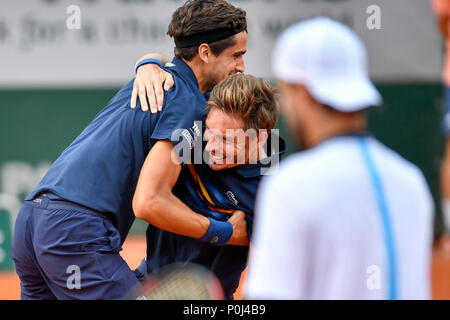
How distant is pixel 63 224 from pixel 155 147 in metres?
0.56

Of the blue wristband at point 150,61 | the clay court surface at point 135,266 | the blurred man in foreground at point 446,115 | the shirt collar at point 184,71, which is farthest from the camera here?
the clay court surface at point 135,266

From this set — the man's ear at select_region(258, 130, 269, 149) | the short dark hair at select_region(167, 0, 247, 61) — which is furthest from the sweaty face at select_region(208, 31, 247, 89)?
the man's ear at select_region(258, 130, 269, 149)

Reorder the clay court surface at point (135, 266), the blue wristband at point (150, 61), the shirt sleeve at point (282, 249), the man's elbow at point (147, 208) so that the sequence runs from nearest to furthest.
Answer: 1. the shirt sleeve at point (282, 249)
2. the man's elbow at point (147, 208)
3. the blue wristband at point (150, 61)
4. the clay court surface at point (135, 266)

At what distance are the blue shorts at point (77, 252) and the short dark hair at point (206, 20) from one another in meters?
0.99

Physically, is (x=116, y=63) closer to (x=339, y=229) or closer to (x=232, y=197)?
(x=232, y=197)

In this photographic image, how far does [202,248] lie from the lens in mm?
3590

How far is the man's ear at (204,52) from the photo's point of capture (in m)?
3.64

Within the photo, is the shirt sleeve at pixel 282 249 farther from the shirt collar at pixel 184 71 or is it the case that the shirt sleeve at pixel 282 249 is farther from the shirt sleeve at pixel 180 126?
the shirt collar at pixel 184 71

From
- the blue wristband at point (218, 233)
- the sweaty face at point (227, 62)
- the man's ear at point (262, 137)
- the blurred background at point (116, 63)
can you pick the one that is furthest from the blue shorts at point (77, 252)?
the blurred background at point (116, 63)

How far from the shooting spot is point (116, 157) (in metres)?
3.38

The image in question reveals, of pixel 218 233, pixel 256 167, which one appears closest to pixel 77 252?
pixel 218 233

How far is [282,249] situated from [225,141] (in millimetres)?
1549
